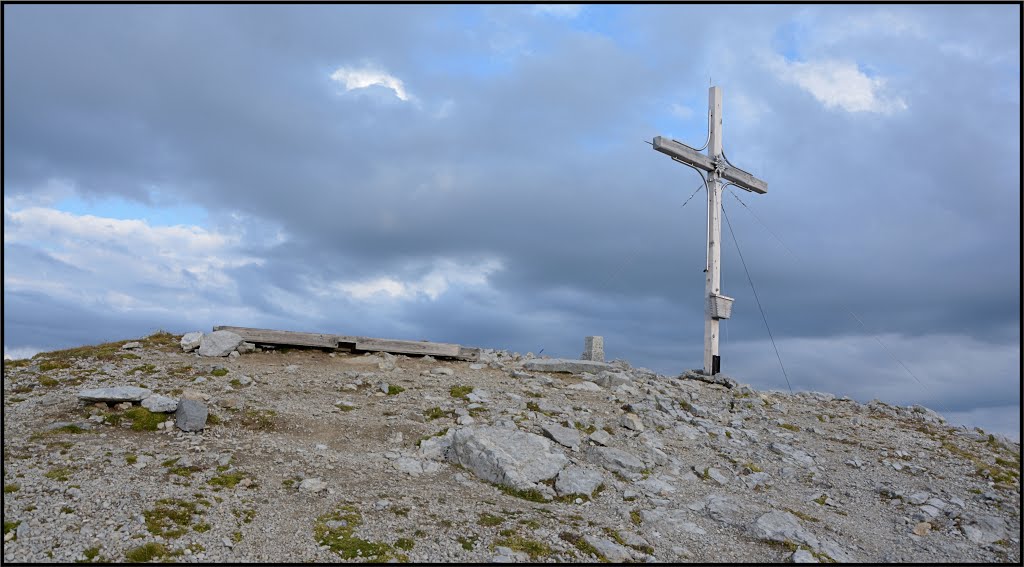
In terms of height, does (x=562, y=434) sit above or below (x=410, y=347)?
A: below

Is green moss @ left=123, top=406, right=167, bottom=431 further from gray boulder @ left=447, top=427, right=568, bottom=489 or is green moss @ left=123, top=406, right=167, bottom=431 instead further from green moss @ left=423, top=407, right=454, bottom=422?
gray boulder @ left=447, top=427, right=568, bottom=489

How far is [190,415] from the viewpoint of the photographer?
1345 centimetres

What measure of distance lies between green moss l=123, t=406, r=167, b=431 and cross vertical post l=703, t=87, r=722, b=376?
17482mm

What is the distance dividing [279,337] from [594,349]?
35.1ft

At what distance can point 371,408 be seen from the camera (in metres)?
15.7

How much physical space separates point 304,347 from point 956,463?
18.3 meters

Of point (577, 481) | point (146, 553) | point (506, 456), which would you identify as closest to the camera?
point (146, 553)

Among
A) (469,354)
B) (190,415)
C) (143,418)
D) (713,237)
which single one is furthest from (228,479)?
(713,237)

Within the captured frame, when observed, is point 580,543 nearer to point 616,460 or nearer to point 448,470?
point 448,470

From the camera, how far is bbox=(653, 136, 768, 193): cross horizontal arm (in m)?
23.7

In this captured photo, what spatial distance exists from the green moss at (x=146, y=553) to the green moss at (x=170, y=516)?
15.9 inches

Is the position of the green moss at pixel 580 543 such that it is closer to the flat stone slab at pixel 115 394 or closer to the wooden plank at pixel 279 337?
the flat stone slab at pixel 115 394

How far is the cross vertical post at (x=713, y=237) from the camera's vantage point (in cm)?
2364

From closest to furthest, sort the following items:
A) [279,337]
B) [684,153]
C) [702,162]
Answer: [279,337], [684,153], [702,162]
